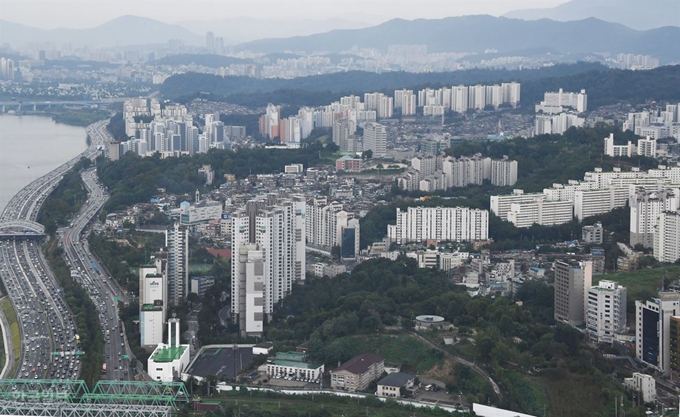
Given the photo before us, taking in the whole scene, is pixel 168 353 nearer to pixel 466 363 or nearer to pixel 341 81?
pixel 466 363

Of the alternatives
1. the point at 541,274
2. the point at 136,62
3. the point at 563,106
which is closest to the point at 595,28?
the point at 136,62

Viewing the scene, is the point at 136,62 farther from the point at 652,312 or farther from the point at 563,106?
the point at 652,312

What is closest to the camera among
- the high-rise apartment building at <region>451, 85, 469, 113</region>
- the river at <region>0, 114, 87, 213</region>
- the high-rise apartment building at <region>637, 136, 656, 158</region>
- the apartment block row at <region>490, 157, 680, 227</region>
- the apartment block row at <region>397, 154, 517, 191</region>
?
the apartment block row at <region>490, 157, 680, 227</region>

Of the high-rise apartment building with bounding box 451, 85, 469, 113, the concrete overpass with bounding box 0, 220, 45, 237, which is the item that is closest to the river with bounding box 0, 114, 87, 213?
the concrete overpass with bounding box 0, 220, 45, 237

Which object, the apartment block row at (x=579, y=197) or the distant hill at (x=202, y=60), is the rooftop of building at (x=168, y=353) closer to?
the apartment block row at (x=579, y=197)

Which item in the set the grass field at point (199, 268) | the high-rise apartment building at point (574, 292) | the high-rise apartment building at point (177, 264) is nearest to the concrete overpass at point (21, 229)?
the grass field at point (199, 268)

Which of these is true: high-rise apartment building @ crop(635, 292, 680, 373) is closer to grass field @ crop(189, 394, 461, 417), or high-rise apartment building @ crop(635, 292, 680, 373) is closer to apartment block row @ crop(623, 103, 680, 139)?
grass field @ crop(189, 394, 461, 417)
